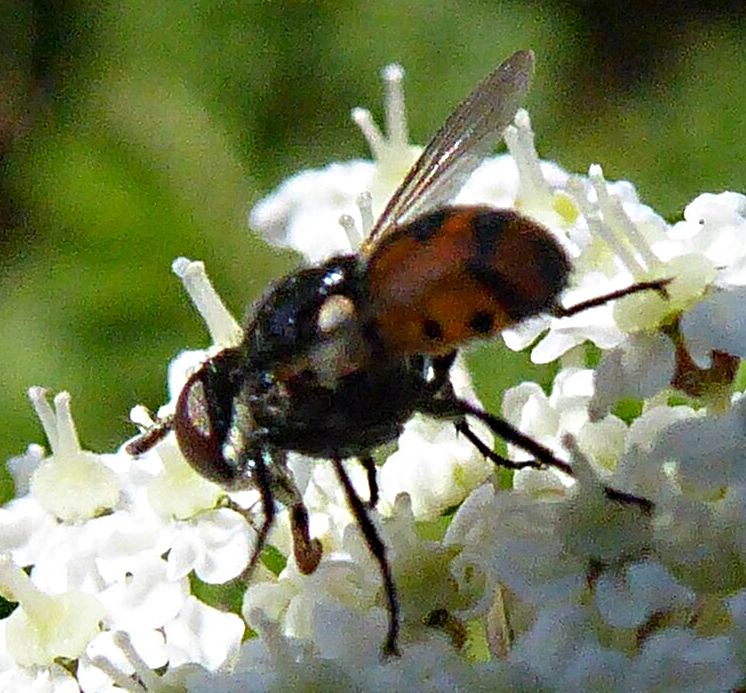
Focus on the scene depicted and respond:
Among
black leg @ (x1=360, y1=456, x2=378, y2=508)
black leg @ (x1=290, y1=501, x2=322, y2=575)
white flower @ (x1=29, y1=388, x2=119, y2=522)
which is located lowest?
black leg @ (x1=290, y1=501, x2=322, y2=575)

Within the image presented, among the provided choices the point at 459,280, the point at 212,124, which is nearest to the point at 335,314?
the point at 459,280

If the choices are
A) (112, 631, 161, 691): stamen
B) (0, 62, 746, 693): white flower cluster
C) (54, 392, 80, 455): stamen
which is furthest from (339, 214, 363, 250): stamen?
(112, 631, 161, 691): stamen

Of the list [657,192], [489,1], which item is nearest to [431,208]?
[657,192]

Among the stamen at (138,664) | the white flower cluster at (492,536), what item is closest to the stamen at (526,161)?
the white flower cluster at (492,536)

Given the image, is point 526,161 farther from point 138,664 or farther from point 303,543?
point 138,664

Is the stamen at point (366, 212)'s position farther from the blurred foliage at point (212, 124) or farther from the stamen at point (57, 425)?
the blurred foliage at point (212, 124)

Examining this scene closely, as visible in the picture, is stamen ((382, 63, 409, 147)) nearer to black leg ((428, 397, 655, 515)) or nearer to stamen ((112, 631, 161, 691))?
black leg ((428, 397, 655, 515))

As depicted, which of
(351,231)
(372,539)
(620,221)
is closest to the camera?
(372,539)
